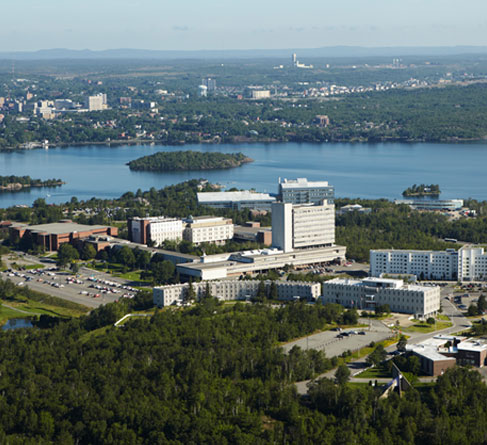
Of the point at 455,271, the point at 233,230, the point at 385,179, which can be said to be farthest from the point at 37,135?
the point at 455,271

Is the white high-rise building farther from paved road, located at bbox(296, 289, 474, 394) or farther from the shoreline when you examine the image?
the shoreline

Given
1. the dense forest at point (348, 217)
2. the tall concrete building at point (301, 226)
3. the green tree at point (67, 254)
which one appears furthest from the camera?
the dense forest at point (348, 217)

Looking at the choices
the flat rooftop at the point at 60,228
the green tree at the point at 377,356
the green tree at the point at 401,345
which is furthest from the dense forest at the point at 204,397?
the flat rooftop at the point at 60,228

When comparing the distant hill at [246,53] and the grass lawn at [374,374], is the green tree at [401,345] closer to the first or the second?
the grass lawn at [374,374]

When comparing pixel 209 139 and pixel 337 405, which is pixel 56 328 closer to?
pixel 337 405

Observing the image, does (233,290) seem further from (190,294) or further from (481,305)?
(481,305)

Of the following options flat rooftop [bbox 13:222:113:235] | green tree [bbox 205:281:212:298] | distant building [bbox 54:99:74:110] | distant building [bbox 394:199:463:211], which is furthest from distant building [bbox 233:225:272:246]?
distant building [bbox 54:99:74:110]

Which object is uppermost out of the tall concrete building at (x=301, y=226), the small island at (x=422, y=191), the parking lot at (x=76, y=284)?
the tall concrete building at (x=301, y=226)

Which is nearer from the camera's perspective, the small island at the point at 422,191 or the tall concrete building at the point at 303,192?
the tall concrete building at the point at 303,192
